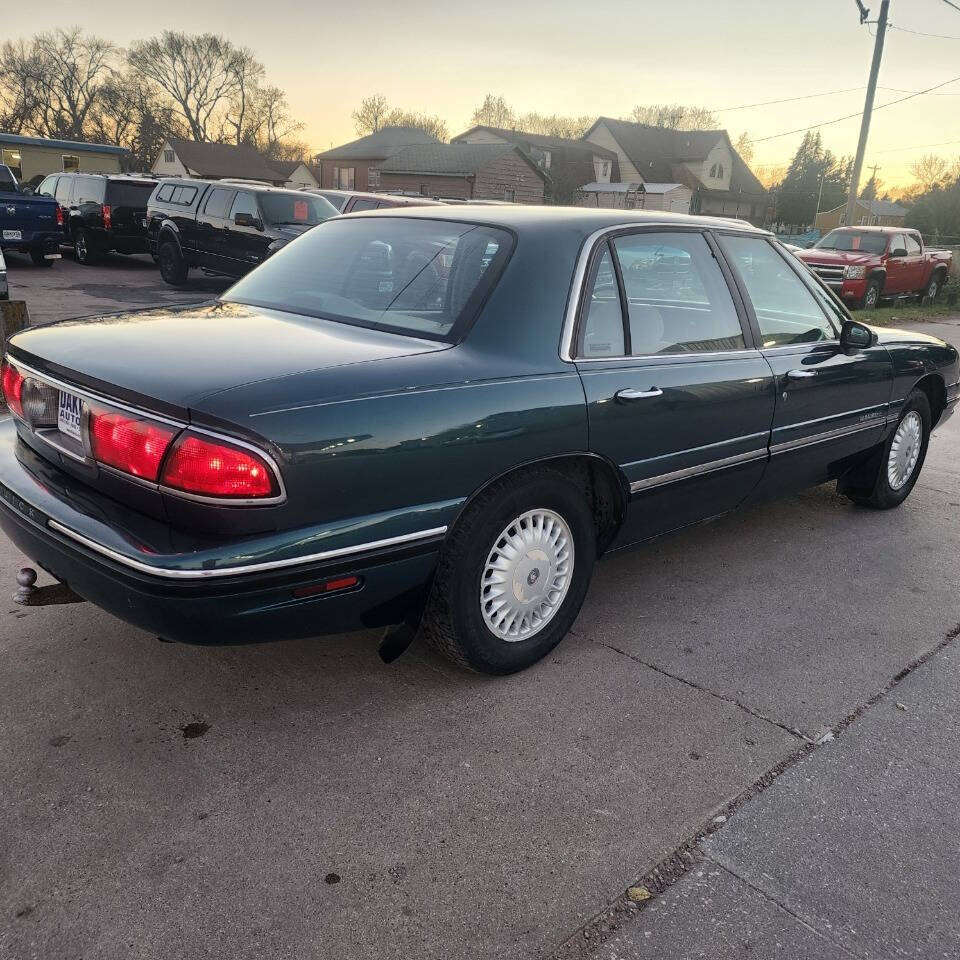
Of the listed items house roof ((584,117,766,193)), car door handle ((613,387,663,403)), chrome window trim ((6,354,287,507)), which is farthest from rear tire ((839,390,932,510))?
house roof ((584,117,766,193))

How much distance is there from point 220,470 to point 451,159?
4987 centimetres

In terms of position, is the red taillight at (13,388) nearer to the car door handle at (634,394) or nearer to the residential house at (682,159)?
the car door handle at (634,394)

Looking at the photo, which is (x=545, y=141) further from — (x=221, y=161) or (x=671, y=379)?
(x=671, y=379)

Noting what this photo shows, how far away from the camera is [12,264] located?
57.9 ft

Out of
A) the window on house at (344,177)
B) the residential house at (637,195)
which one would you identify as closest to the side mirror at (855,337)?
the residential house at (637,195)

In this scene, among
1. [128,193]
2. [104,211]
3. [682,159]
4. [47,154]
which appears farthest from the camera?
[682,159]

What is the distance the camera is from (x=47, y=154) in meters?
37.3

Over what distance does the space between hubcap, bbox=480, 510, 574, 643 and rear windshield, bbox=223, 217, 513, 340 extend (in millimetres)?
732

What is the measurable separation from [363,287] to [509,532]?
1121mm

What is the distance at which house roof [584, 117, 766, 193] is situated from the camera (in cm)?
5738

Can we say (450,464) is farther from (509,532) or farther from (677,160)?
(677,160)

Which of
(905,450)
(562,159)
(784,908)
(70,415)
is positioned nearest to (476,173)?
(562,159)

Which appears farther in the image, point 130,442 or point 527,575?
point 527,575

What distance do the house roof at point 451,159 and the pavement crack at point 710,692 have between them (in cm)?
4650
